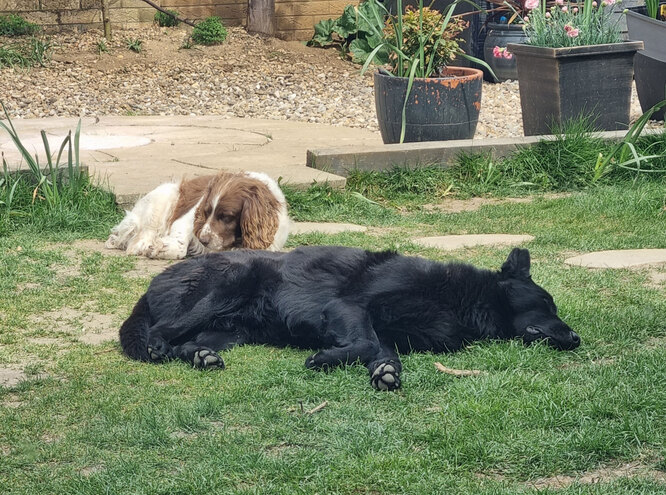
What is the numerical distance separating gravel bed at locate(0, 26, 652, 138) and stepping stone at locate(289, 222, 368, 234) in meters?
3.80

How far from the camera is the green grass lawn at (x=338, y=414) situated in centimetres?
272

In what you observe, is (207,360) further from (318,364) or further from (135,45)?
(135,45)

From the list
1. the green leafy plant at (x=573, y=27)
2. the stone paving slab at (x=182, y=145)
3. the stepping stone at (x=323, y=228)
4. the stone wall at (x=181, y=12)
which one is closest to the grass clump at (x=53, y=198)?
the stone paving slab at (x=182, y=145)

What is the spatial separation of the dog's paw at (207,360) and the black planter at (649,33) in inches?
274

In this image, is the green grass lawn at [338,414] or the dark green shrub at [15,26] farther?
the dark green shrub at [15,26]

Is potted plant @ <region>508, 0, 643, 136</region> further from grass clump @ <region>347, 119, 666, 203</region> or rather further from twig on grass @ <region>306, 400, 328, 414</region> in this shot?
twig on grass @ <region>306, 400, 328, 414</region>

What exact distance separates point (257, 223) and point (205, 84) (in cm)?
752

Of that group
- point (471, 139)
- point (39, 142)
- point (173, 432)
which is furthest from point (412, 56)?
point (173, 432)

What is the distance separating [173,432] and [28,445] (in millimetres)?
471

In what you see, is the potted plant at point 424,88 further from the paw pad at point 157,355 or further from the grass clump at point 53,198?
the paw pad at point 157,355

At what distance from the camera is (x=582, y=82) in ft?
26.6

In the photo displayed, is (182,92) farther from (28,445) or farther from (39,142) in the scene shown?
(28,445)

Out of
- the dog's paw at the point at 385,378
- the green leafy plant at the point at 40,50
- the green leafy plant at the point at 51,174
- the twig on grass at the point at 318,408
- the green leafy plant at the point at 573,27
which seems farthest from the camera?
the green leafy plant at the point at 40,50

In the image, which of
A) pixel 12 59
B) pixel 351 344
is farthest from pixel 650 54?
pixel 12 59
